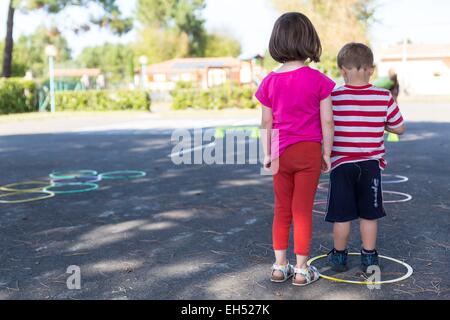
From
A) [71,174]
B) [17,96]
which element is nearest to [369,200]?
[71,174]

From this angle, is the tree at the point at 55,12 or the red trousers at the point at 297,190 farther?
the tree at the point at 55,12

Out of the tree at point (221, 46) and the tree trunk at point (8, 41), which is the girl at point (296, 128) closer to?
the tree trunk at point (8, 41)

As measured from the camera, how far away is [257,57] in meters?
37.6

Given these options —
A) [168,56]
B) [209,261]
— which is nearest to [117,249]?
[209,261]

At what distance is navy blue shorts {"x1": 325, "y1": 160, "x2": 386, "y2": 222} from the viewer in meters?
3.97

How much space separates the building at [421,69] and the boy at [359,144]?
160 ft

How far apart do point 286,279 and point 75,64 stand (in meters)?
138

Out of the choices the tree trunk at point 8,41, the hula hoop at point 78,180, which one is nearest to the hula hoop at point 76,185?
the hula hoop at point 78,180

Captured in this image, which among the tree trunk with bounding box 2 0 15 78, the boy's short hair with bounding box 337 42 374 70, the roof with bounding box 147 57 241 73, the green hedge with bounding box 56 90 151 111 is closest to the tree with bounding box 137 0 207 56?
the roof with bounding box 147 57 241 73

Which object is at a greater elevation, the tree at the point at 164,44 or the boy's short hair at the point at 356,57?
the tree at the point at 164,44

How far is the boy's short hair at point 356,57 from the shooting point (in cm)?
394

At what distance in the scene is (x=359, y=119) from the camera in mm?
3949

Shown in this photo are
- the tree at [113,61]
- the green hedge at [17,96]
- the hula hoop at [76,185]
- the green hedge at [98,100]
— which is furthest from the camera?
the tree at [113,61]
